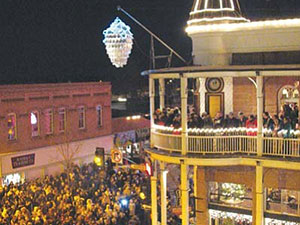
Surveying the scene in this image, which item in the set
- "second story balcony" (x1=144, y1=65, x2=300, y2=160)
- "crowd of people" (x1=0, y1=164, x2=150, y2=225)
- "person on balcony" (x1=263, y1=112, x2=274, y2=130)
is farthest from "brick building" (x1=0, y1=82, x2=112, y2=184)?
"person on balcony" (x1=263, y1=112, x2=274, y2=130)

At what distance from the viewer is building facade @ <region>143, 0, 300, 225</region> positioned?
18.5 meters

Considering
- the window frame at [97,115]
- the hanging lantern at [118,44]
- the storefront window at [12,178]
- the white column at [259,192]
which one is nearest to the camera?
the white column at [259,192]

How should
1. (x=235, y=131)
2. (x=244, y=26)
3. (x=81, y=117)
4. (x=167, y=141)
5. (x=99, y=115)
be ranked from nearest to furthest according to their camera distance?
1. (x=235, y=131)
2. (x=167, y=141)
3. (x=244, y=26)
4. (x=81, y=117)
5. (x=99, y=115)

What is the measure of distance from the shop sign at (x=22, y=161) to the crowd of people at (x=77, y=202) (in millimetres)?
4301

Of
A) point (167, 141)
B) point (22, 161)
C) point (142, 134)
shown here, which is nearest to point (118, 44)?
point (167, 141)

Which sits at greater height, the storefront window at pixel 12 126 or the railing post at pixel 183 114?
Answer: the railing post at pixel 183 114

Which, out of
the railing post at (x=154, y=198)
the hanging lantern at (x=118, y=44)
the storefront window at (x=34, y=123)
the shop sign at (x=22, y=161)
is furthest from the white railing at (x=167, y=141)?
the storefront window at (x=34, y=123)

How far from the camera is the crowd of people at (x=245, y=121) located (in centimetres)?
1831

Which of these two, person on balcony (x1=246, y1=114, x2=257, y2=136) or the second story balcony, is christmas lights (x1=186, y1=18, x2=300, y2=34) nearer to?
the second story balcony

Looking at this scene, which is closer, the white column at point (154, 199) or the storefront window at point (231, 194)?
the white column at point (154, 199)

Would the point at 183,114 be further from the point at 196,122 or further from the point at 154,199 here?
the point at 154,199

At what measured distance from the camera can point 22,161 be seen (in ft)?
111

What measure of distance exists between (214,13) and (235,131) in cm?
540

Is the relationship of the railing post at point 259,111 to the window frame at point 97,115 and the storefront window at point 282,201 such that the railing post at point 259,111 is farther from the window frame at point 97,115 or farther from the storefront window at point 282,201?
the window frame at point 97,115
